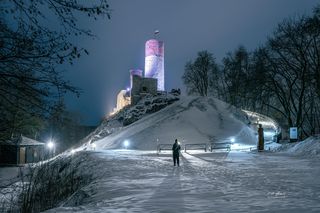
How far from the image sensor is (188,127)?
50438mm

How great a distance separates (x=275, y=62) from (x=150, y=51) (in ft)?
170

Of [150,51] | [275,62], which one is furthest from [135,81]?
[275,62]

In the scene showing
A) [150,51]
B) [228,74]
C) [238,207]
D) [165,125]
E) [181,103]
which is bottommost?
[238,207]

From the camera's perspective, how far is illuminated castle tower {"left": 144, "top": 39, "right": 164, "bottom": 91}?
84.7m

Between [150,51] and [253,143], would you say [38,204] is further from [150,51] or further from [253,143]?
[150,51]

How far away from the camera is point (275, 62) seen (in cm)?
3584

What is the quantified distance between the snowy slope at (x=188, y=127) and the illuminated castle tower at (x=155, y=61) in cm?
2431

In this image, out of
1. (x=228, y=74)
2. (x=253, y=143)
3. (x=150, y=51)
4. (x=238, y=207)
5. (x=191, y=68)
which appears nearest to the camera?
(x=238, y=207)

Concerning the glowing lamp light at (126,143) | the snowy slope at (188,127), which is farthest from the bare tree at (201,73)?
the glowing lamp light at (126,143)

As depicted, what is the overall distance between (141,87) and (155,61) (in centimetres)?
1026

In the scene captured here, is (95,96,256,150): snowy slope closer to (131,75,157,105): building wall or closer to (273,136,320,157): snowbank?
(131,75,157,105): building wall

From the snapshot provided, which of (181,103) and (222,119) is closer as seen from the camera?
(222,119)

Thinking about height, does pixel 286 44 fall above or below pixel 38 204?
above

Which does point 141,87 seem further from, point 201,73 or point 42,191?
point 42,191
